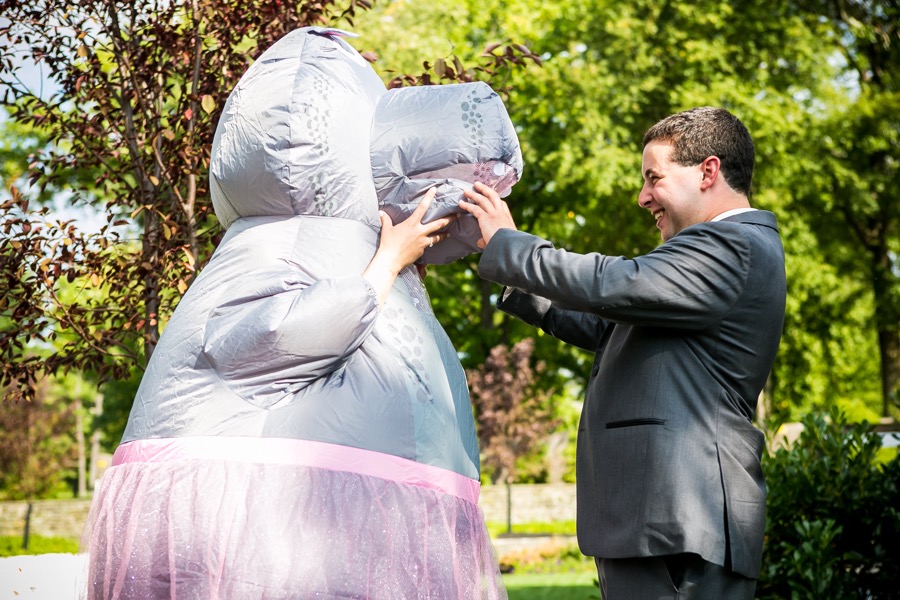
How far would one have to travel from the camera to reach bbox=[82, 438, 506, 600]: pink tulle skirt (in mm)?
1960

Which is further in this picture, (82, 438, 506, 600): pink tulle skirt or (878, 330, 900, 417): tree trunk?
(878, 330, 900, 417): tree trunk

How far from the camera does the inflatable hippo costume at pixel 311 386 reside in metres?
2.00

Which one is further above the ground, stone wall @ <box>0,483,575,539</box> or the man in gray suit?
the man in gray suit

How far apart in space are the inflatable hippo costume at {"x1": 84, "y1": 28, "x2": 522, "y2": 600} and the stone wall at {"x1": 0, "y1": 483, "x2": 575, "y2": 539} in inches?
643

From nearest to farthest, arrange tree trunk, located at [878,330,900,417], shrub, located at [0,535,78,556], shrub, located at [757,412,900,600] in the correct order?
shrub, located at [757,412,900,600] < shrub, located at [0,535,78,556] < tree trunk, located at [878,330,900,417]

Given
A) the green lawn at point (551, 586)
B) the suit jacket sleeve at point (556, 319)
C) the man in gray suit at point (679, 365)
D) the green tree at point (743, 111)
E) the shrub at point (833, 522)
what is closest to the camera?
the man in gray suit at point (679, 365)

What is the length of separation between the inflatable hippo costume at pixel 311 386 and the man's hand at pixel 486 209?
0.04m

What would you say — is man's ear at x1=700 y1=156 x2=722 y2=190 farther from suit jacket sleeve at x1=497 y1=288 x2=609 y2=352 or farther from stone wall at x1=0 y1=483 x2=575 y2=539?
stone wall at x1=0 y1=483 x2=575 y2=539

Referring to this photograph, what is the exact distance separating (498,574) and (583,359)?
18241 mm

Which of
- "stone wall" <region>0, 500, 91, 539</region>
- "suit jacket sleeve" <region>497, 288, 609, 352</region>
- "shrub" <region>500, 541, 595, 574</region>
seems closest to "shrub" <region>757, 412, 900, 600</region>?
"suit jacket sleeve" <region>497, 288, 609, 352</region>

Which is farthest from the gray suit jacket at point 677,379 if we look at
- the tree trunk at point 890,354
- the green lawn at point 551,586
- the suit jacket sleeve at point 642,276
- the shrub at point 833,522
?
the tree trunk at point 890,354

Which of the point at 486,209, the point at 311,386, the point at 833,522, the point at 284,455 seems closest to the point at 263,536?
the point at 284,455

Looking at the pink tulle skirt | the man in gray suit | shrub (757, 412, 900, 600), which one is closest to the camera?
the pink tulle skirt

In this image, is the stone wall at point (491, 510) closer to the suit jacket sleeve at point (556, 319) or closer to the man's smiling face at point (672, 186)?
the suit jacket sleeve at point (556, 319)
